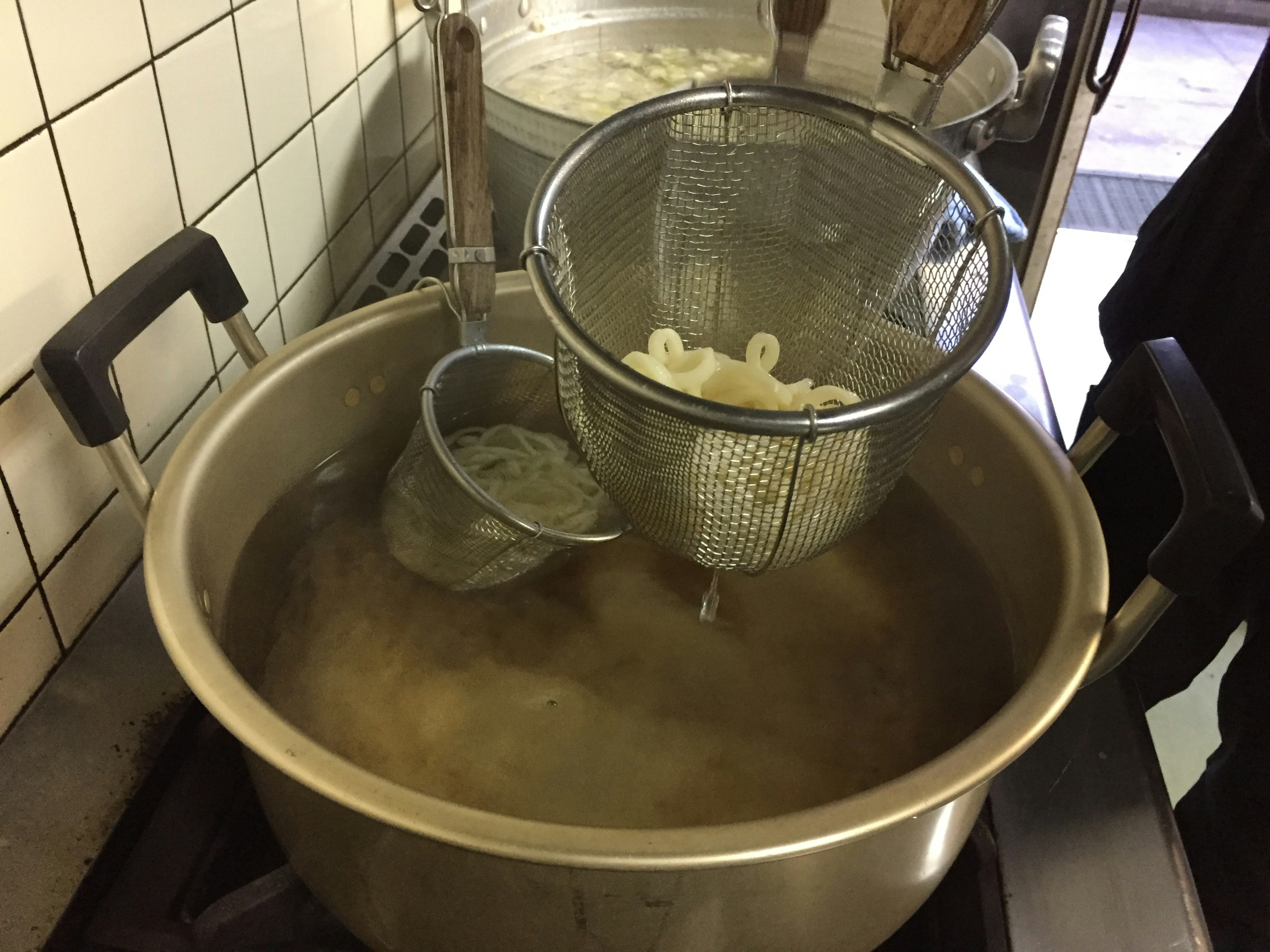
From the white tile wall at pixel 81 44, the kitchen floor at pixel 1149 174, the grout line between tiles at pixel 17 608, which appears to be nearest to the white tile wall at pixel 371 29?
the white tile wall at pixel 81 44

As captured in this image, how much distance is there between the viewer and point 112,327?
0.50 m

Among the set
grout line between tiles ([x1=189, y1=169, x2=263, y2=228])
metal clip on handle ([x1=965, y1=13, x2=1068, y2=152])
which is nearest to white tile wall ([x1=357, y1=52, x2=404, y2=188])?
grout line between tiles ([x1=189, y1=169, x2=263, y2=228])

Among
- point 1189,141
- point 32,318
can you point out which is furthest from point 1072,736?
point 1189,141

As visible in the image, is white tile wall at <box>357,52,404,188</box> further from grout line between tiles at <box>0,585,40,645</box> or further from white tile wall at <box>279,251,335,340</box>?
grout line between tiles at <box>0,585,40,645</box>

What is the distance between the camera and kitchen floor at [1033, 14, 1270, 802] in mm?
1529

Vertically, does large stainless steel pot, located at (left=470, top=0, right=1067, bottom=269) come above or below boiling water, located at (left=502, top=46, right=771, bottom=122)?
above

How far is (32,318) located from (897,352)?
22.5 inches

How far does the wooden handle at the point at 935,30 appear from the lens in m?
0.54

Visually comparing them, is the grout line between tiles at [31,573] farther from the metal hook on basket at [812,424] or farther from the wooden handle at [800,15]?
the wooden handle at [800,15]

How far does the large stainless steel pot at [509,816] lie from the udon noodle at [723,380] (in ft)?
0.34

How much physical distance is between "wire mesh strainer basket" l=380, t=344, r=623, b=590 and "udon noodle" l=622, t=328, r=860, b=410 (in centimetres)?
13

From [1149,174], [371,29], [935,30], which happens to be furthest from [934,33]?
[1149,174]

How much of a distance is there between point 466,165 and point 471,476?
24cm

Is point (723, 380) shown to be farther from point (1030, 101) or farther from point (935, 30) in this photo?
point (1030, 101)
